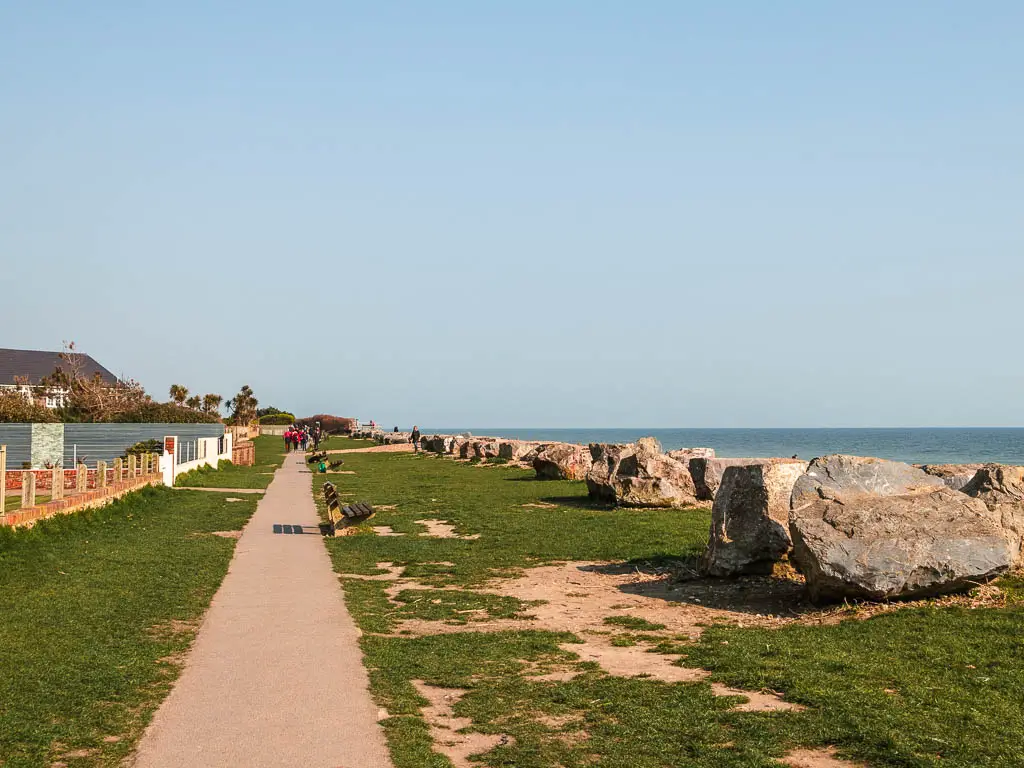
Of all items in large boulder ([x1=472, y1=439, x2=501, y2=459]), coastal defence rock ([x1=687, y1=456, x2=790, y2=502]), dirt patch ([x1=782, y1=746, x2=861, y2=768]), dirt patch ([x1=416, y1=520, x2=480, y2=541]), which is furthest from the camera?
large boulder ([x1=472, y1=439, x2=501, y2=459])

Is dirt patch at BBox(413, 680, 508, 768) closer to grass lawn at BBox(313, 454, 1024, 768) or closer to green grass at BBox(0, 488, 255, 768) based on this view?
grass lawn at BBox(313, 454, 1024, 768)

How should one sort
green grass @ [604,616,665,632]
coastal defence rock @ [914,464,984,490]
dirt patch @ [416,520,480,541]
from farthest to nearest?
1. dirt patch @ [416,520,480,541]
2. coastal defence rock @ [914,464,984,490]
3. green grass @ [604,616,665,632]

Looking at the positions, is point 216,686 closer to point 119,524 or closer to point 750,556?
point 750,556

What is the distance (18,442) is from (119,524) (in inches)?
423

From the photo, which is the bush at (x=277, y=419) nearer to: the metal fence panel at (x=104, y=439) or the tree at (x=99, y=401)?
the tree at (x=99, y=401)

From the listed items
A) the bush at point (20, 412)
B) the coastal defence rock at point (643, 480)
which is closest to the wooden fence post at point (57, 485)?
the coastal defence rock at point (643, 480)

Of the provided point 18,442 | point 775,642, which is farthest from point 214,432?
point 775,642

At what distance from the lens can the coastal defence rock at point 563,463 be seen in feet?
102

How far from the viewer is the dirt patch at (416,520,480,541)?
18.2 m

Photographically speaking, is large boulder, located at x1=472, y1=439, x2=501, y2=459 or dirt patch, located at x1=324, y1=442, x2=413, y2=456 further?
dirt patch, located at x1=324, y1=442, x2=413, y2=456

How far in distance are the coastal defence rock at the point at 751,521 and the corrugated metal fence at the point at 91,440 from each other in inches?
827

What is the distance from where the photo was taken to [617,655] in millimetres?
9070

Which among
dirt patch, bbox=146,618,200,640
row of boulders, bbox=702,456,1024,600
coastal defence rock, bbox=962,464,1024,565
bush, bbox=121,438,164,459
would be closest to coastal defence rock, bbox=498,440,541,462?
bush, bbox=121,438,164,459

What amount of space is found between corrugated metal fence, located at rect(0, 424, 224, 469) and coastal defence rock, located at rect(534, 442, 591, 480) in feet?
38.2
